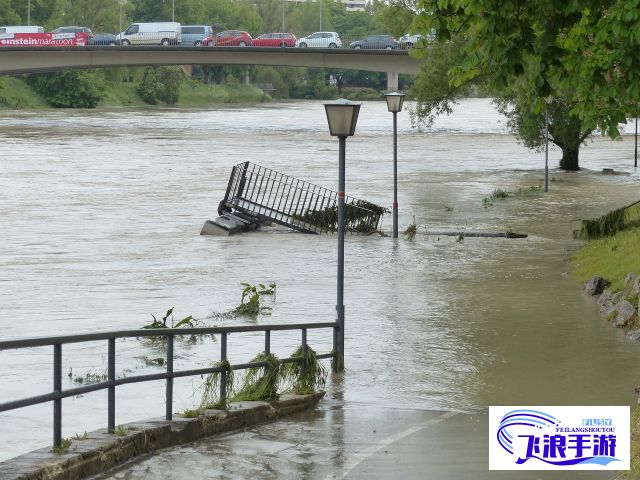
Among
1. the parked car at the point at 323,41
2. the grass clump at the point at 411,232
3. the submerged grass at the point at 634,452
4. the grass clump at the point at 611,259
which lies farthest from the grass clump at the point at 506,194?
the parked car at the point at 323,41

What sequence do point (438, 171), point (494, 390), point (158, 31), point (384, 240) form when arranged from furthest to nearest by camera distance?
point (158, 31), point (438, 171), point (384, 240), point (494, 390)

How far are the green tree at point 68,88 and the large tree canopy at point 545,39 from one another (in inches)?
4007

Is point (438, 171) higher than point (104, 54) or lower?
lower

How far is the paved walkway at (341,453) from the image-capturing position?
8.39 m

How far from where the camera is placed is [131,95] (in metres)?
124

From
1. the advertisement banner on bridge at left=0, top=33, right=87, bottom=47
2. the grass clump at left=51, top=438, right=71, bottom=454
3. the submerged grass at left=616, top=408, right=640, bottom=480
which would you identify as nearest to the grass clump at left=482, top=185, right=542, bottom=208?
the submerged grass at left=616, top=408, right=640, bottom=480

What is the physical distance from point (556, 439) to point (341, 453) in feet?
5.28

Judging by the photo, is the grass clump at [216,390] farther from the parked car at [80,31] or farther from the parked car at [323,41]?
the parked car at [80,31]

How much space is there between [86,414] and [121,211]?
27.4 metres

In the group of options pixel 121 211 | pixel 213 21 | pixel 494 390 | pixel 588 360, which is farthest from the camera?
pixel 213 21

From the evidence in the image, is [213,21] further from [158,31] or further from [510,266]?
[510,266]

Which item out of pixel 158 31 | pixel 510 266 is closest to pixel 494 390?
pixel 510 266

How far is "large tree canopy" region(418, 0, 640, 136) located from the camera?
1139 cm

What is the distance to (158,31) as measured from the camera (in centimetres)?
9456
